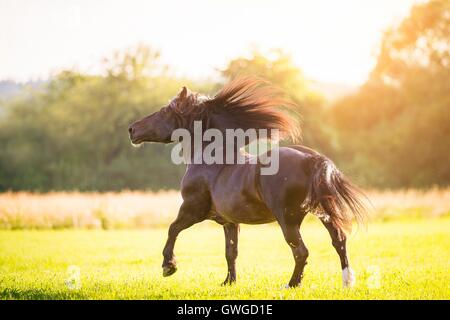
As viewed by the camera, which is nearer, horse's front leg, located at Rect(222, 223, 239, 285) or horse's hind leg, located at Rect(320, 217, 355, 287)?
horse's hind leg, located at Rect(320, 217, 355, 287)

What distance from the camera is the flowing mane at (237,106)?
886cm

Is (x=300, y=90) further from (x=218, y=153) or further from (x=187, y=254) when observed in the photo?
(x=218, y=153)

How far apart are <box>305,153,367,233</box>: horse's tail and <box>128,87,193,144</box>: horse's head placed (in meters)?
2.42

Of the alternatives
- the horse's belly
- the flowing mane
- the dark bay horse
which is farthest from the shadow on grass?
the flowing mane

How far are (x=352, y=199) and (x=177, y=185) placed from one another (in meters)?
34.1

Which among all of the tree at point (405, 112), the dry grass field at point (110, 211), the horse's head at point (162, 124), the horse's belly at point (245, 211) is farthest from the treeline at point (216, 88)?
the horse's belly at point (245, 211)

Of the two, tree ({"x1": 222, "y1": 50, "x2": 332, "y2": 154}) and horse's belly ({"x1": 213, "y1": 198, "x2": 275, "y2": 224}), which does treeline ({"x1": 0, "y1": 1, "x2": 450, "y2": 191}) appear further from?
horse's belly ({"x1": 213, "y1": 198, "x2": 275, "y2": 224})

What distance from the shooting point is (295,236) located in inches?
298

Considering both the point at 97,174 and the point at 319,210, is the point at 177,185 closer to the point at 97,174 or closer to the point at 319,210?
the point at 97,174

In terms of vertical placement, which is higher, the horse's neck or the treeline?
the treeline

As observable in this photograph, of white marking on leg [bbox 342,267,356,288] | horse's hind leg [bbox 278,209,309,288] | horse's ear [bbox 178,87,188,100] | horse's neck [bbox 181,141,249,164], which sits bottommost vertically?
white marking on leg [bbox 342,267,356,288]

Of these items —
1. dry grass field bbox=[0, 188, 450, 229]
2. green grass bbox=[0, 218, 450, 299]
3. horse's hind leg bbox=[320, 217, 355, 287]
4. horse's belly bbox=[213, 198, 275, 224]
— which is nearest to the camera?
horse's hind leg bbox=[320, 217, 355, 287]

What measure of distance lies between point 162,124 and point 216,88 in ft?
103

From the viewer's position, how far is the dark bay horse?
748 centimetres
